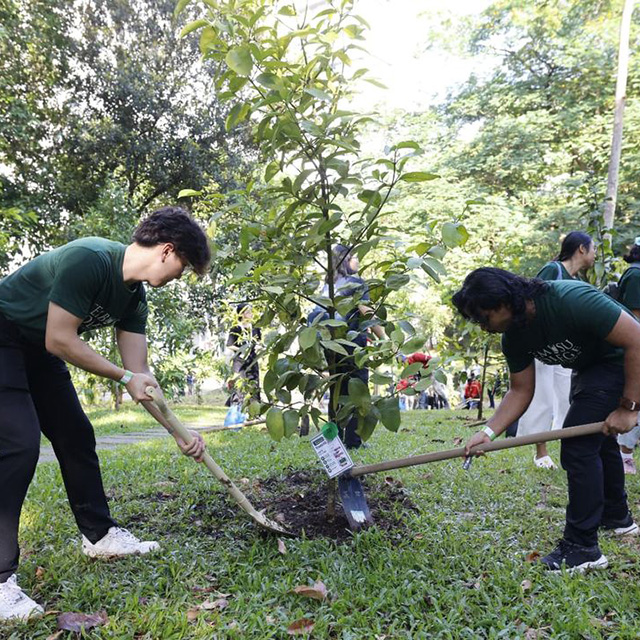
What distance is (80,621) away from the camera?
2.00 m

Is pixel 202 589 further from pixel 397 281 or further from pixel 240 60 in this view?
pixel 240 60

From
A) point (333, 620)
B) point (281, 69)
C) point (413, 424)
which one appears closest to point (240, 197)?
point (281, 69)

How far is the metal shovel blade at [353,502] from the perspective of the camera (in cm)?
283

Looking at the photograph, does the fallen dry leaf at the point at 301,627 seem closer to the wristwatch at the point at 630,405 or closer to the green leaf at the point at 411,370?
the green leaf at the point at 411,370

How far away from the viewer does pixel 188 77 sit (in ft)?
42.1

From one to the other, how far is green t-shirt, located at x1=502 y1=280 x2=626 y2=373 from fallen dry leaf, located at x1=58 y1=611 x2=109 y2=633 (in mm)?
2001

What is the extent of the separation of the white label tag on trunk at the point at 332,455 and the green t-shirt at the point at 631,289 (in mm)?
2135

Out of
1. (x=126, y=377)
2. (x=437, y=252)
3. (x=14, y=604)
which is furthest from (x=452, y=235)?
(x=14, y=604)

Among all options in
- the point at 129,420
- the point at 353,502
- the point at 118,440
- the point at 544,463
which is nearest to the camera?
the point at 353,502

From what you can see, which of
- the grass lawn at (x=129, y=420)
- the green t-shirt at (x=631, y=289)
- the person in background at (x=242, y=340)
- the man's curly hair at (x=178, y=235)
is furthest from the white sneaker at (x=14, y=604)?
the grass lawn at (x=129, y=420)

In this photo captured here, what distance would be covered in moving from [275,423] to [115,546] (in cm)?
92

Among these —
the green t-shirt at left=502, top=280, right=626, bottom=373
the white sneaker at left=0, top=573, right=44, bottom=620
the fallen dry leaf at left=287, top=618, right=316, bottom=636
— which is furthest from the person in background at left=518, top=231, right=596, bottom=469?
the white sneaker at left=0, top=573, right=44, bottom=620

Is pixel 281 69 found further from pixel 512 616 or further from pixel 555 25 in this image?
pixel 555 25

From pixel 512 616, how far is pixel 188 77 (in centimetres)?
1311
